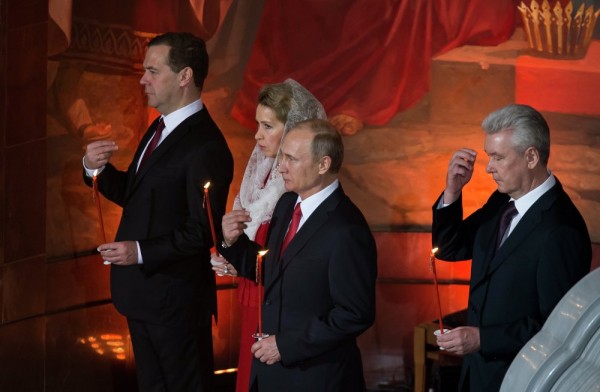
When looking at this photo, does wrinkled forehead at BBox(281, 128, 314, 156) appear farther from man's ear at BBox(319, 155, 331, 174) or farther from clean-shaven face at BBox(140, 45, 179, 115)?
clean-shaven face at BBox(140, 45, 179, 115)

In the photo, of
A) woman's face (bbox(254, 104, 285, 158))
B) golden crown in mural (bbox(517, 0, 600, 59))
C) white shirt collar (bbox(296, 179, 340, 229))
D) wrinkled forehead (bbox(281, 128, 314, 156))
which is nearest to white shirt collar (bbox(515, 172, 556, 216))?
white shirt collar (bbox(296, 179, 340, 229))

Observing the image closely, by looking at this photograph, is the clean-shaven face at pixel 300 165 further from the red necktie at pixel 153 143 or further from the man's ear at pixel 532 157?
the red necktie at pixel 153 143

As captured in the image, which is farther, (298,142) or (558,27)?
(558,27)

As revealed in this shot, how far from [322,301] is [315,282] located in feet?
0.24

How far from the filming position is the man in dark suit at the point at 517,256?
343cm

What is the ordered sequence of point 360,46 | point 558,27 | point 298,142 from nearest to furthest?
point 298,142 < point 558,27 < point 360,46

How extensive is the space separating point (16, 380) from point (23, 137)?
133 cm

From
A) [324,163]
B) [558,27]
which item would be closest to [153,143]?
[324,163]

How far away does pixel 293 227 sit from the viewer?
12.3 feet

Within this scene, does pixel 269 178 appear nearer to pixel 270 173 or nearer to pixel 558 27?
pixel 270 173

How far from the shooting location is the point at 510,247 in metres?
3.54

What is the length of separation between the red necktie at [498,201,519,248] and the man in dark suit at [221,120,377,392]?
47 centimetres

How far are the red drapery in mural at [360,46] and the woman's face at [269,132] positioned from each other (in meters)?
2.35

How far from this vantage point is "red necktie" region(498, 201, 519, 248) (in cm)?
366
